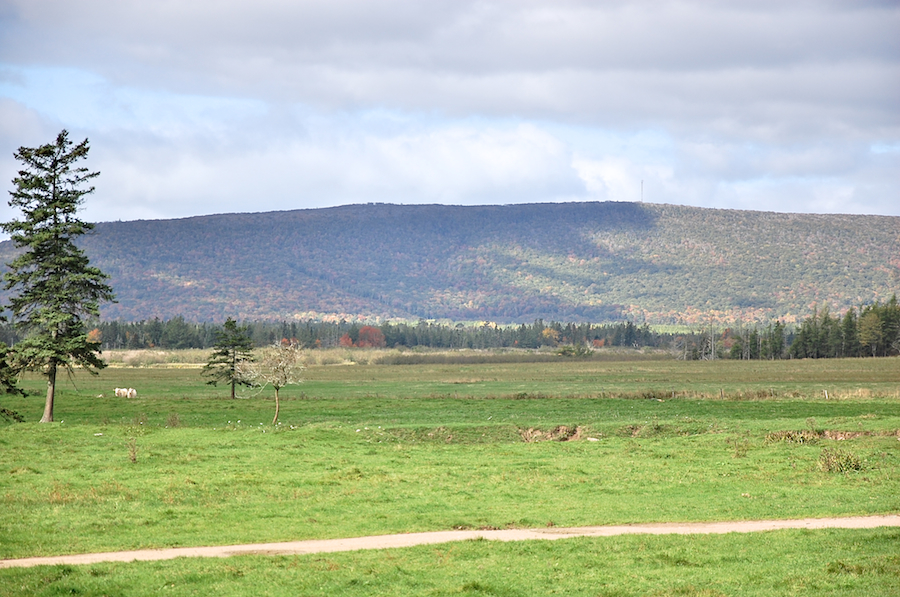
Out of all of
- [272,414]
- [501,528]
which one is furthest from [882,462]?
[272,414]

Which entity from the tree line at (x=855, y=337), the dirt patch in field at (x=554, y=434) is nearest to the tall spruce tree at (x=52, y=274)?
the dirt patch in field at (x=554, y=434)

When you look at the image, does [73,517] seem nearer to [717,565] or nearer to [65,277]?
[717,565]

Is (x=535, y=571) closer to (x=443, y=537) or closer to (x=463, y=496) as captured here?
(x=443, y=537)

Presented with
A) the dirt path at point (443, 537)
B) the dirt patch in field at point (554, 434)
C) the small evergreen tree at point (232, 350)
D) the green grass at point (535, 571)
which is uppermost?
the small evergreen tree at point (232, 350)

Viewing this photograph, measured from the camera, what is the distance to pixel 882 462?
27.3 m

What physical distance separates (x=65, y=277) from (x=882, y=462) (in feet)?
117

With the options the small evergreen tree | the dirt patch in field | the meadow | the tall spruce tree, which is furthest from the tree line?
the tall spruce tree

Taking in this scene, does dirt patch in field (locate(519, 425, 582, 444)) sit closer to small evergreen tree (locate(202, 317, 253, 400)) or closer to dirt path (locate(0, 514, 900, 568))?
dirt path (locate(0, 514, 900, 568))

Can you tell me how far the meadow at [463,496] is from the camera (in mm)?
14898

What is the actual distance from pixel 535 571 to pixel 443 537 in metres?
3.63

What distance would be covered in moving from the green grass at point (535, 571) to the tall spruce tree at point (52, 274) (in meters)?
29.0

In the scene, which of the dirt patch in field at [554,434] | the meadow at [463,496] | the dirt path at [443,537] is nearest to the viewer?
the meadow at [463,496]

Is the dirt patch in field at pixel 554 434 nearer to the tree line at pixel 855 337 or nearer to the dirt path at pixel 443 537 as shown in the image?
the dirt path at pixel 443 537

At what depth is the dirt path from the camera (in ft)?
54.3
